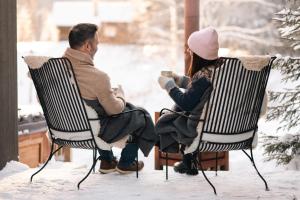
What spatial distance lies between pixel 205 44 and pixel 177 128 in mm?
601

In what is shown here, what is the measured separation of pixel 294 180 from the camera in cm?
418

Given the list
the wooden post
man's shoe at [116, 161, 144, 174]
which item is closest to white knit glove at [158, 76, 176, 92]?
man's shoe at [116, 161, 144, 174]

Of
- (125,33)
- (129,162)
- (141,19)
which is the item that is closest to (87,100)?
(129,162)

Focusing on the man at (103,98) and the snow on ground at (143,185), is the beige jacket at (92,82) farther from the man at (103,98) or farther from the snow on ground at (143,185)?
the snow on ground at (143,185)

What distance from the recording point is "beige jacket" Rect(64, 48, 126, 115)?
392cm

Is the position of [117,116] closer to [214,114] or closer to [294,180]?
[214,114]

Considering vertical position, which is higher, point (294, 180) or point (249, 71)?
point (249, 71)

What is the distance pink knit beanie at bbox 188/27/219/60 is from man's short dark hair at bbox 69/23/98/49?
2.38ft

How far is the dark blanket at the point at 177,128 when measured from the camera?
3.82 m

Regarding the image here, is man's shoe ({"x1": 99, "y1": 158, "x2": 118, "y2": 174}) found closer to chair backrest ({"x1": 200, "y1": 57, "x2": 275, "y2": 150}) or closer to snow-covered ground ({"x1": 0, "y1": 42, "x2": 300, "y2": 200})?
snow-covered ground ({"x1": 0, "y1": 42, "x2": 300, "y2": 200})

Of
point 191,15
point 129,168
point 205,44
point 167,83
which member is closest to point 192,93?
point 167,83

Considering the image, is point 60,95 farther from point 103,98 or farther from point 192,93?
point 192,93

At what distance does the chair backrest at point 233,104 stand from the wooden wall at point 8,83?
1790mm

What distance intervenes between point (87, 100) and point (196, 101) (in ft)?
2.52
